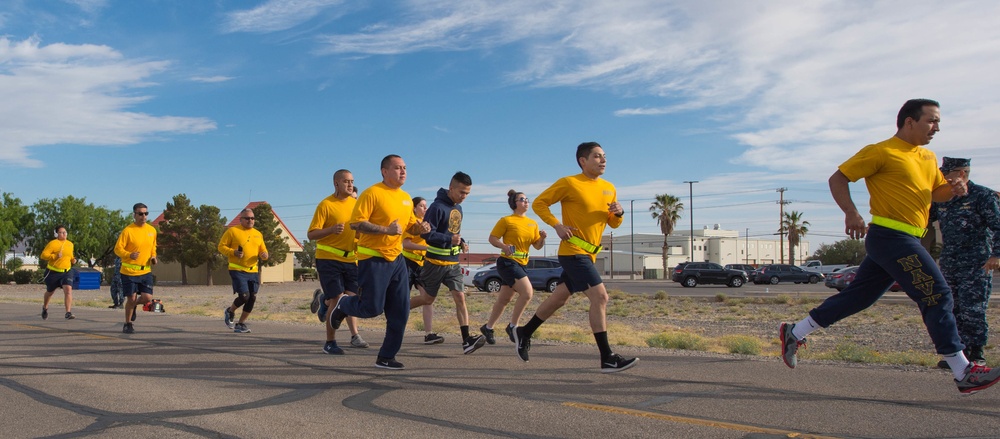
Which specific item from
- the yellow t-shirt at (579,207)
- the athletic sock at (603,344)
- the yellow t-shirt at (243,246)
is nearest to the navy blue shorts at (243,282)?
the yellow t-shirt at (243,246)

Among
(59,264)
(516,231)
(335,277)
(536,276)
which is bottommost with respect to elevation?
(536,276)

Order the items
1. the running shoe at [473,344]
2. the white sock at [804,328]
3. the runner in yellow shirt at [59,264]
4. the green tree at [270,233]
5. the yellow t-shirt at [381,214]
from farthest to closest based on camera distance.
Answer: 1. the green tree at [270,233]
2. the runner in yellow shirt at [59,264]
3. the running shoe at [473,344]
4. the yellow t-shirt at [381,214]
5. the white sock at [804,328]

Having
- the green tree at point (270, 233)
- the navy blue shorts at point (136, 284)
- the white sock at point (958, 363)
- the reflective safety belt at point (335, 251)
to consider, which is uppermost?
the green tree at point (270, 233)

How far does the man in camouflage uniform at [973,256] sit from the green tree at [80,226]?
68.6 meters

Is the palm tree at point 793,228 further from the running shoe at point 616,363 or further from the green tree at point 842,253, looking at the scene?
the running shoe at point 616,363

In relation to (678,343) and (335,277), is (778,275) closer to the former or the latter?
(678,343)

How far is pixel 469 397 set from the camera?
5297 mm

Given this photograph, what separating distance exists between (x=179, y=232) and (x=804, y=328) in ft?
166

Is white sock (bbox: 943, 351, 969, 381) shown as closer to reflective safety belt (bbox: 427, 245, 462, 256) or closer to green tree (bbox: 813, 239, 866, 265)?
reflective safety belt (bbox: 427, 245, 462, 256)

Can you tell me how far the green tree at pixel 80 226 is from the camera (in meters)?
64.5

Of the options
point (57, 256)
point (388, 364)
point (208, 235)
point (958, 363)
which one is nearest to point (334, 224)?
point (388, 364)

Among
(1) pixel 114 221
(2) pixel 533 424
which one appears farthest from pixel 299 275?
(2) pixel 533 424

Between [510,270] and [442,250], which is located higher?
[442,250]

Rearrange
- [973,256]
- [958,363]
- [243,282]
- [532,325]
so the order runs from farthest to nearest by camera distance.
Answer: [243,282]
[532,325]
[973,256]
[958,363]
